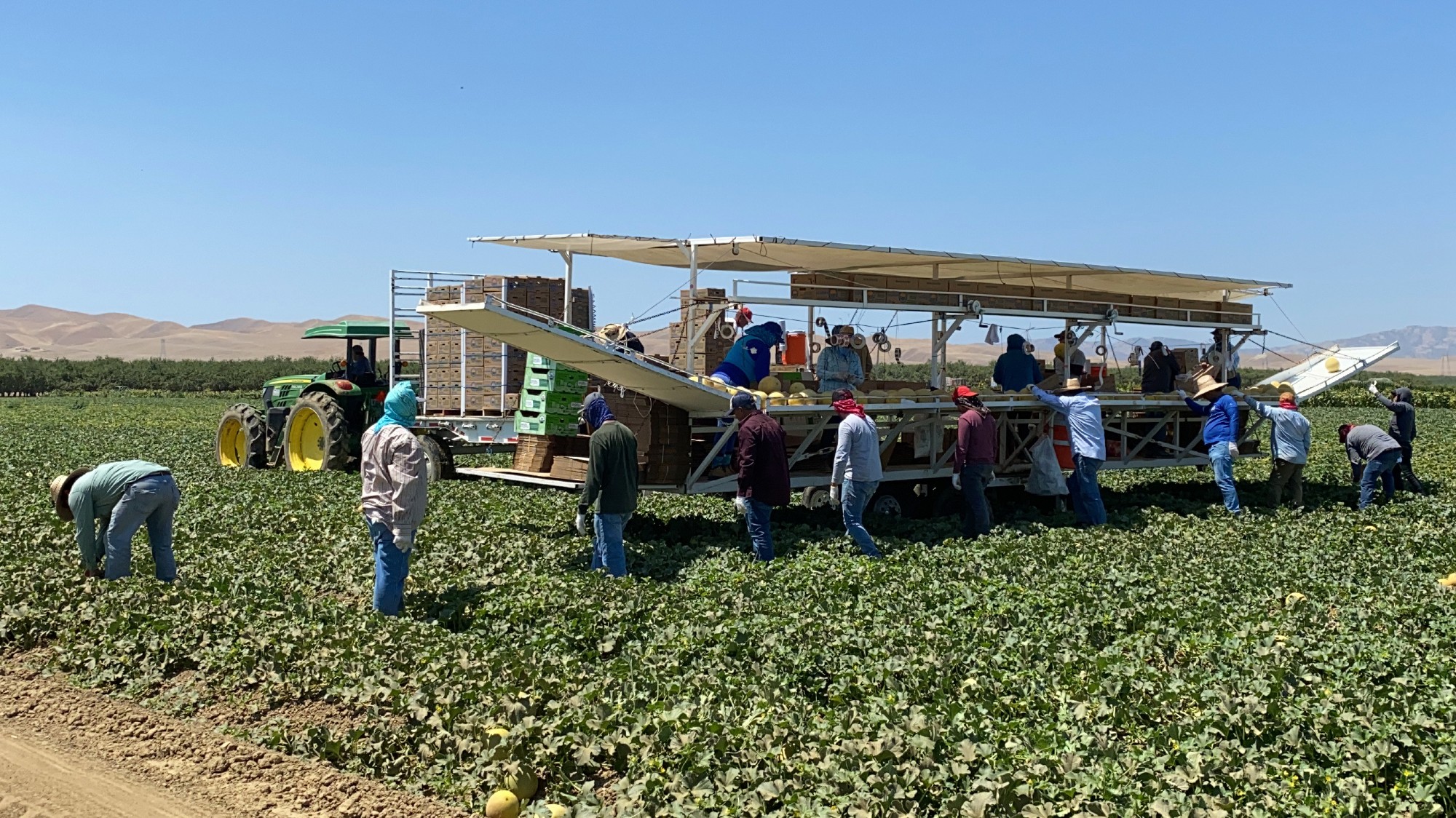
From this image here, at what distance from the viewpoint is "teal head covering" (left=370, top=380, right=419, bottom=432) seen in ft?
30.7

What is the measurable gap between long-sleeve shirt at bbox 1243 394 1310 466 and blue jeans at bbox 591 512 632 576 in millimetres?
9282

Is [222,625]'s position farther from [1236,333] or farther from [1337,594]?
[1236,333]

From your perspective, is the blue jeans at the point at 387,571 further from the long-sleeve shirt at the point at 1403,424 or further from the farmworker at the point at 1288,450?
the long-sleeve shirt at the point at 1403,424

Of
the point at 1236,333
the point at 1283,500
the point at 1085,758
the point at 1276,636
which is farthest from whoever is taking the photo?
the point at 1236,333

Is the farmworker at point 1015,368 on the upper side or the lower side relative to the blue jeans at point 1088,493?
upper

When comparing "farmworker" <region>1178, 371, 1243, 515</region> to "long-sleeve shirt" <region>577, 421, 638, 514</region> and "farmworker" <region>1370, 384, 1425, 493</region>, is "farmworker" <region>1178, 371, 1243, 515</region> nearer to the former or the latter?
"farmworker" <region>1370, 384, 1425, 493</region>

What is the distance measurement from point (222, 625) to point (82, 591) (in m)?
1.73

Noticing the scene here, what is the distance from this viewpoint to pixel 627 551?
11.4 meters

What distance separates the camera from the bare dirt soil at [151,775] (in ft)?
18.9

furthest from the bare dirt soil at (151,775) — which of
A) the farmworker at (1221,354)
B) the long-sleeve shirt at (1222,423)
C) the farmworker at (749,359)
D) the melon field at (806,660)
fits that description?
the farmworker at (1221,354)

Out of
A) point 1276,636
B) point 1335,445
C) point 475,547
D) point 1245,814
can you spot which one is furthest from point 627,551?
point 1335,445

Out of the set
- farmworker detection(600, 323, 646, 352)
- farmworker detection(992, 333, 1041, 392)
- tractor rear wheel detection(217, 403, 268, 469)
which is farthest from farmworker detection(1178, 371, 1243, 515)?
tractor rear wheel detection(217, 403, 268, 469)

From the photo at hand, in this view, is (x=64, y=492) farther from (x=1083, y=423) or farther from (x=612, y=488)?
(x=1083, y=423)

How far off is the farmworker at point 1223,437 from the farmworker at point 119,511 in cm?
1174
